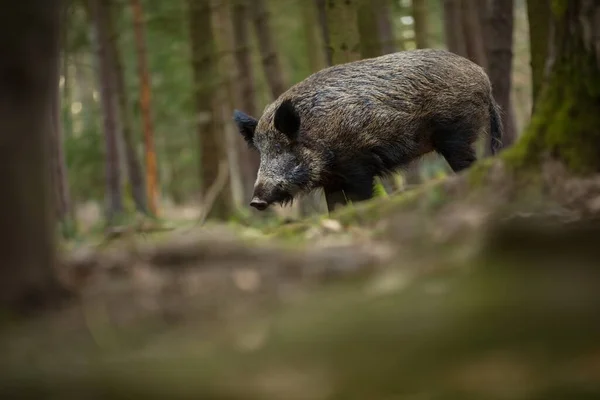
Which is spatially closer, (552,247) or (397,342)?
(397,342)

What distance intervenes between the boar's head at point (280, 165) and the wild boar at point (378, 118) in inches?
0.5

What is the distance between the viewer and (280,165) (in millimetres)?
7879

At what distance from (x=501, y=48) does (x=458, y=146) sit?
173cm

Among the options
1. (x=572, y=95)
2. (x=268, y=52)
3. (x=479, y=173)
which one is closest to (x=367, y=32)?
(x=268, y=52)

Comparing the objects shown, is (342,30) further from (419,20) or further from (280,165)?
(419,20)

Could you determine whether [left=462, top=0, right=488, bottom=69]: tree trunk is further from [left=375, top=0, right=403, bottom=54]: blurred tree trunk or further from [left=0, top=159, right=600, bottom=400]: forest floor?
[left=0, top=159, right=600, bottom=400]: forest floor

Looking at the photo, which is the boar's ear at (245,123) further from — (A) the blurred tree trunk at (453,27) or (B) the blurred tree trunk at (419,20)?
(A) the blurred tree trunk at (453,27)

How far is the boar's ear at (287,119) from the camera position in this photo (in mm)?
7223

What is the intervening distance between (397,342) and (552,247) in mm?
984

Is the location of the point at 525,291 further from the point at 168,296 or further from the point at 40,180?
the point at 40,180

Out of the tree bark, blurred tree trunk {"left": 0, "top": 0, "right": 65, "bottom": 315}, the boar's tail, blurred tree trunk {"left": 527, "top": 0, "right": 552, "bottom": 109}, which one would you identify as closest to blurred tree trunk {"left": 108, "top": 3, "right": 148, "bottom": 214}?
the tree bark

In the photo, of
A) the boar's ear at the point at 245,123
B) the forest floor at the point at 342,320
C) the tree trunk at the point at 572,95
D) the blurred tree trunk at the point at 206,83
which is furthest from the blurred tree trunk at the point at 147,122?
the forest floor at the point at 342,320

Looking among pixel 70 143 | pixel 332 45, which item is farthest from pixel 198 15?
pixel 70 143

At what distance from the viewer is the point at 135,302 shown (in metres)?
2.97
